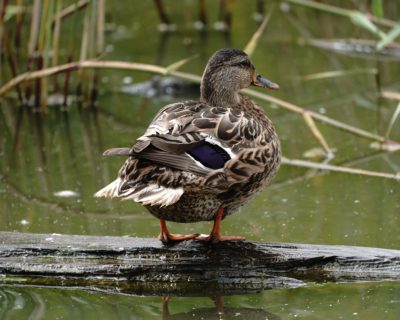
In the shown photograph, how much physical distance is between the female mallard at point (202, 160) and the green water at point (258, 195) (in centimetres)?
46

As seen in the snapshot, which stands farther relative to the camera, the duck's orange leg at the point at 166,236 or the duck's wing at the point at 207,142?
the duck's orange leg at the point at 166,236

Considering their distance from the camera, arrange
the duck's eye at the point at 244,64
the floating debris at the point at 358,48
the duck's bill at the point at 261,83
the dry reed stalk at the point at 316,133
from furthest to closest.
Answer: the floating debris at the point at 358,48 → the dry reed stalk at the point at 316,133 → the duck's bill at the point at 261,83 → the duck's eye at the point at 244,64

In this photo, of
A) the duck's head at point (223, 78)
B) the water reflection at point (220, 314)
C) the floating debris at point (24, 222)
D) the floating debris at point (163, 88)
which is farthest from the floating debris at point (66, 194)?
the floating debris at point (163, 88)

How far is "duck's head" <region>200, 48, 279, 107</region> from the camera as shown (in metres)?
4.91

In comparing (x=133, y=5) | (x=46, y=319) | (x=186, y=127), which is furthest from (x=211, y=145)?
(x=133, y=5)

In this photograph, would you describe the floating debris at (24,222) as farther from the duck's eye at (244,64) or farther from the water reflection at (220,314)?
the duck's eye at (244,64)

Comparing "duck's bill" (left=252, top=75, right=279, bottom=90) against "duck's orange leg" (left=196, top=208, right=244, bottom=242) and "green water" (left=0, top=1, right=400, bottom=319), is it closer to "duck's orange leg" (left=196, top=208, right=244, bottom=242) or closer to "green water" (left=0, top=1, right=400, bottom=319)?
"green water" (left=0, top=1, right=400, bottom=319)

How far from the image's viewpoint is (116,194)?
4.28 m

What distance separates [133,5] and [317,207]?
692cm

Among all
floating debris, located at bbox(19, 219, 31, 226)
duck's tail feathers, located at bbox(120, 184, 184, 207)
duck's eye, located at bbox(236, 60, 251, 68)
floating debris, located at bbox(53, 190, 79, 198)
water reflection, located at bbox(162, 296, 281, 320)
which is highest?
duck's eye, located at bbox(236, 60, 251, 68)

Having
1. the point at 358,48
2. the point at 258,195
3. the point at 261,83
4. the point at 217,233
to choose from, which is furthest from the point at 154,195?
the point at 358,48

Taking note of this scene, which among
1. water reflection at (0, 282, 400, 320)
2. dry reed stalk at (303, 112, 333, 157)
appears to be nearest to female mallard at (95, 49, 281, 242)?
water reflection at (0, 282, 400, 320)

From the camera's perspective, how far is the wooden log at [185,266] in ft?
14.7

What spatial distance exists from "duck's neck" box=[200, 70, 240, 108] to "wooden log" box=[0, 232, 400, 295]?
82 centimetres
